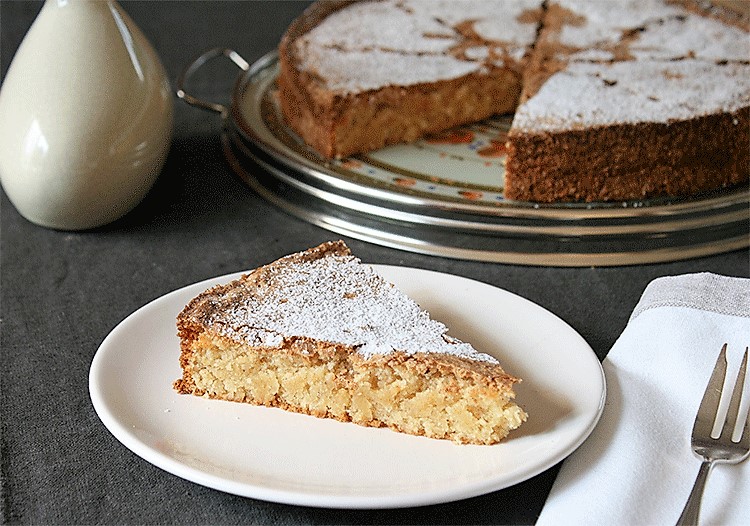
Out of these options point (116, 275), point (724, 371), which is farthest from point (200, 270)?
point (724, 371)

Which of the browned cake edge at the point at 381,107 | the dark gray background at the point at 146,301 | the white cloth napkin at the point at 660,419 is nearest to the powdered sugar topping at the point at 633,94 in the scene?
the browned cake edge at the point at 381,107

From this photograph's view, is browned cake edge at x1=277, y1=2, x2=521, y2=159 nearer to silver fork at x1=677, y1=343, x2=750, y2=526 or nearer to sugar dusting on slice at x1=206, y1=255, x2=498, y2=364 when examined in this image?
sugar dusting on slice at x1=206, y1=255, x2=498, y2=364

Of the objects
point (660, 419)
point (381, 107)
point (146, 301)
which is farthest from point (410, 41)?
point (660, 419)

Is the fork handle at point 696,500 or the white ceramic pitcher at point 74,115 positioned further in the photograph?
the white ceramic pitcher at point 74,115

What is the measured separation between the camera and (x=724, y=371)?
4.77ft

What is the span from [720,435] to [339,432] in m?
0.53

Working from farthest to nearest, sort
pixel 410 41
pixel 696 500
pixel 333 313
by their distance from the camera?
pixel 410 41
pixel 333 313
pixel 696 500

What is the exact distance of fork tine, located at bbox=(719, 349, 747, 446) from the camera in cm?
136

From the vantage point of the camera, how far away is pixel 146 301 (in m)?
1.87

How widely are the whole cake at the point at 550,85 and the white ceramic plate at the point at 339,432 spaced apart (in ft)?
2.15

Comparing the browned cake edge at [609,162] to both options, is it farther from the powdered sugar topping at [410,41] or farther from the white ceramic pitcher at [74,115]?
the white ceramic pitcher at [74,115]

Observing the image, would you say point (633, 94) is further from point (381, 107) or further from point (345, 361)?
point (345, 361)

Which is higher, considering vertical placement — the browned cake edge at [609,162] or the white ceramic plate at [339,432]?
the browned cake edge at [609,162]

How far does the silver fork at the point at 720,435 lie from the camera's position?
129 centimetres
